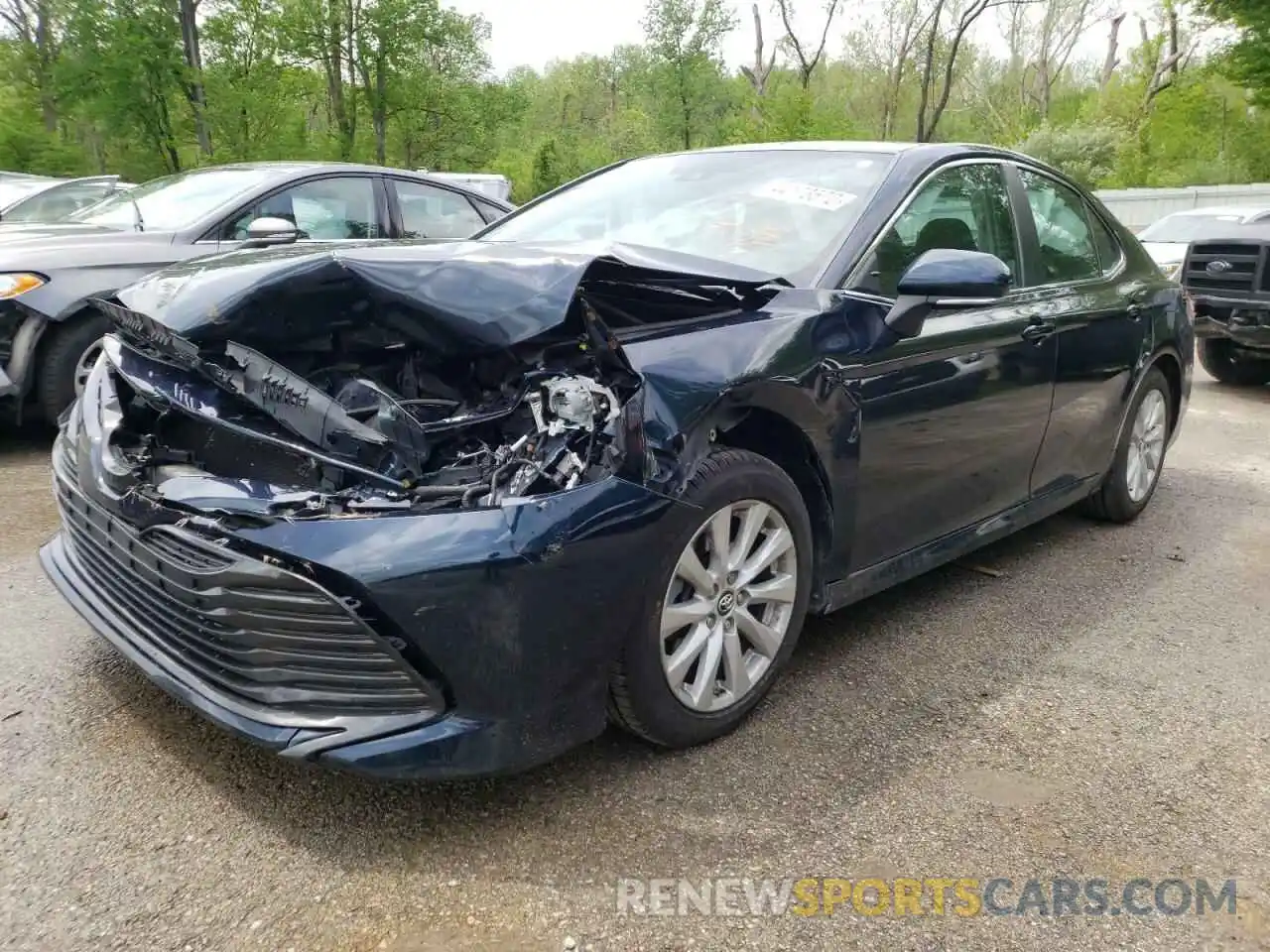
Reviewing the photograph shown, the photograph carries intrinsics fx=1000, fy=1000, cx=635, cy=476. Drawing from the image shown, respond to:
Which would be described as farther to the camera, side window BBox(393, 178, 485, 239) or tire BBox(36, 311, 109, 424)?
side window BBox(393, 178, 485, 239)

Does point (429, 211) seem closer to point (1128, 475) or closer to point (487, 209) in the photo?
point (487, 209)

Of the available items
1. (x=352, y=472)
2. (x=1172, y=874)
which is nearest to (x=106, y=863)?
(x=352, y=472)

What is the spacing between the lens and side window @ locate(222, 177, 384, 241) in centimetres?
565

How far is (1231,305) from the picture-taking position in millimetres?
8273

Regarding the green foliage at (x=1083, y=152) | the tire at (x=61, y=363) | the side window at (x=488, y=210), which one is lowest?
the tire at (x=61, y=363)

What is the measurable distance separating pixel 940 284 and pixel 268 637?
201cm

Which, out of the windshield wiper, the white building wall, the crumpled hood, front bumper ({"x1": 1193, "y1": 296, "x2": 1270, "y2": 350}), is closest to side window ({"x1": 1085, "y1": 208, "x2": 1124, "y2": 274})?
front bumper ({"x1": 1193, "y1": 296, "x2": 1270, "y2": 350})

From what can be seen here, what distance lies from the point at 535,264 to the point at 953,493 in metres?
1.68

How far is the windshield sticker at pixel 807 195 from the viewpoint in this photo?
318 cm

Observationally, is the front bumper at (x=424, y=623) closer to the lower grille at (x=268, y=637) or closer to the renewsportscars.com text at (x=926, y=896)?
the lower grille at (x=268, y=637)

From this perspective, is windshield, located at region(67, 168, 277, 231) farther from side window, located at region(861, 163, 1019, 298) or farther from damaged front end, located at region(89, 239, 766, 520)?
side window, located at region(861, 163, 1019, 298)

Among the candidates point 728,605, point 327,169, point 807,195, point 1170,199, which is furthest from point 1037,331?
point 1170,199

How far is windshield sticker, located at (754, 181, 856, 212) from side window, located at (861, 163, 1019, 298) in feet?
0.63

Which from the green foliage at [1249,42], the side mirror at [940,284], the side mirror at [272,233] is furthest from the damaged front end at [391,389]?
the green foliage at [1249,42]
